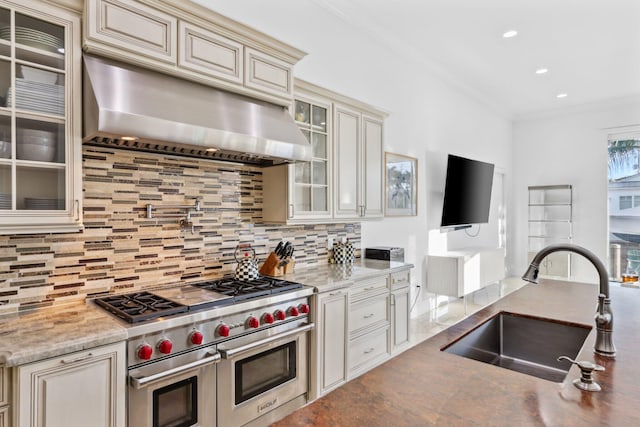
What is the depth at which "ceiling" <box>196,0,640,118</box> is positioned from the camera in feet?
11.6

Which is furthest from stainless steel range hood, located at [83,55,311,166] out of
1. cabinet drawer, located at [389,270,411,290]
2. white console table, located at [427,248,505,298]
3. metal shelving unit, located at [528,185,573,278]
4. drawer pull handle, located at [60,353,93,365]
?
metal shelving unit, located at [528,185,573,278]

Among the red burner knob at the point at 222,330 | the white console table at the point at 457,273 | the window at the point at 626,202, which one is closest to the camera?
the red burner knob at the point at 222,330

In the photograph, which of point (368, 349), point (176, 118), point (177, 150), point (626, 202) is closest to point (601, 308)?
point (368, 349)

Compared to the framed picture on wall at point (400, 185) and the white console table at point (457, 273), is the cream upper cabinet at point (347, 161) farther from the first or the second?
the white console table at point (457, 273)

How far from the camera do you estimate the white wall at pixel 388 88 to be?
3203mm

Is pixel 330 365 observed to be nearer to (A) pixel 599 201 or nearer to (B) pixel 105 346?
(B) pixel 105 346

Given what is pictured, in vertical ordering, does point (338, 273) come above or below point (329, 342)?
above

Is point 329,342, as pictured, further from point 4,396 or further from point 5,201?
point 5,201

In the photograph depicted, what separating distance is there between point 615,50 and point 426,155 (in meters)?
2.48

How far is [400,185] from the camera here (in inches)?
173

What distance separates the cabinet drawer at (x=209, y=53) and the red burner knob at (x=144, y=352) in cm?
147

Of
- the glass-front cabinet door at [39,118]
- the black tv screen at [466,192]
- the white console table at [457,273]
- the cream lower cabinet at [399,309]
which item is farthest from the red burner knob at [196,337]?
the black tv screen at [466,192]

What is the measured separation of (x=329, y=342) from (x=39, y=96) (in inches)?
84.6

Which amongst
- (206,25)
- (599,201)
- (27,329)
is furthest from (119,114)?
(599,201)
